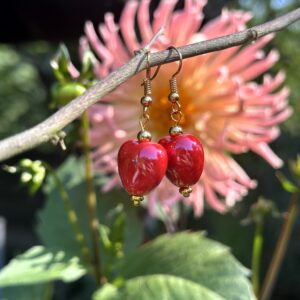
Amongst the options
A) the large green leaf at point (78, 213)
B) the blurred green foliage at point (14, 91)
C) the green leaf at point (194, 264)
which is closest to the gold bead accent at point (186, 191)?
the green leaf at point (194, 264)

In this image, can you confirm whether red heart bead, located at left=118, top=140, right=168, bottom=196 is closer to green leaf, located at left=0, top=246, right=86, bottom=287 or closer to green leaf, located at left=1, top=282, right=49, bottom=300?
green leaf, located at left=0, top=246, right=86, bottom=287

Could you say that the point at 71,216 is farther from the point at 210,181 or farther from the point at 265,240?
the point at 265,240

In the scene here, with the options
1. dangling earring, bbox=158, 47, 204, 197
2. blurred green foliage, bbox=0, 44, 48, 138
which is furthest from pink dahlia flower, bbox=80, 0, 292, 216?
blurred green foliage, bbox=0, 44, 48, 138

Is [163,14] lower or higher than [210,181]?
higher

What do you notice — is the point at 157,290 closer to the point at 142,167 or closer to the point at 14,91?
the point at 142,167

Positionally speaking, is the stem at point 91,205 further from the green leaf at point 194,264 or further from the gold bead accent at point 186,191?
the gold bead accent at point 186,191

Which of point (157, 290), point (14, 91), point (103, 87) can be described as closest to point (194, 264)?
point (157, 290)

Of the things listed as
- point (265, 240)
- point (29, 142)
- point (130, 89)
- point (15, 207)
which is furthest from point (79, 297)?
point (15, 207)
